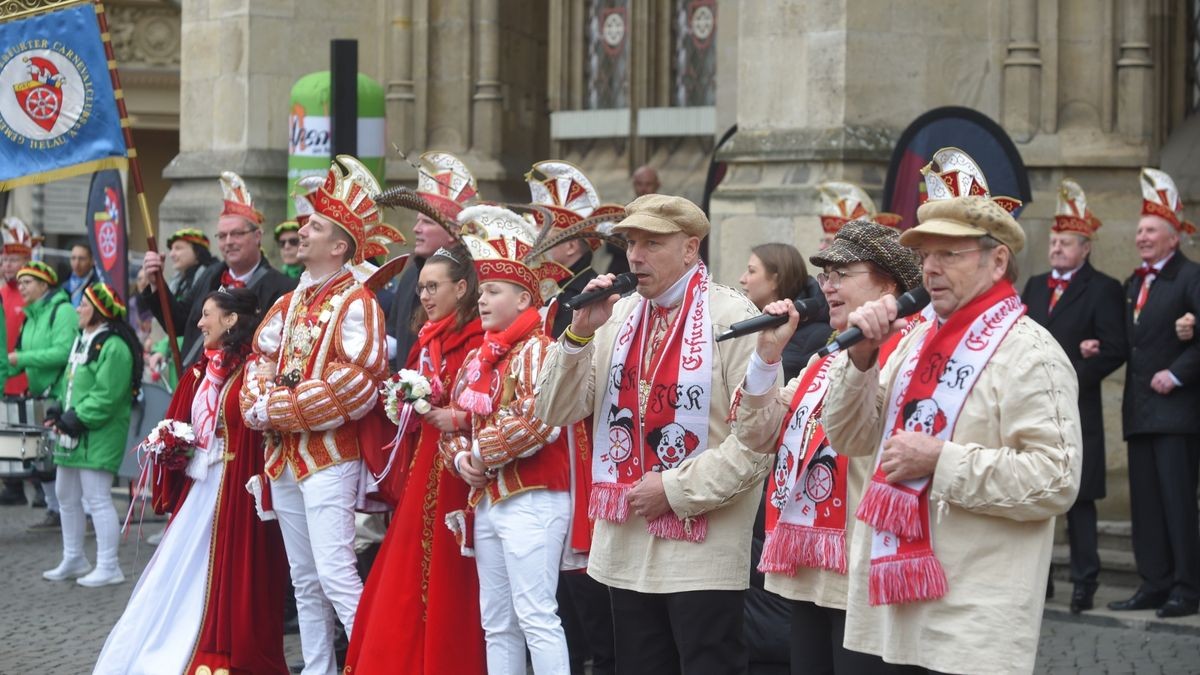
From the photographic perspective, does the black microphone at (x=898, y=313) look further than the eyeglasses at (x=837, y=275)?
No

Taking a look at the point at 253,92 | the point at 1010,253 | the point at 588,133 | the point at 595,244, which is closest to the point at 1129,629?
the point at 595,244

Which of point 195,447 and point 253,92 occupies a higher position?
point 253,92

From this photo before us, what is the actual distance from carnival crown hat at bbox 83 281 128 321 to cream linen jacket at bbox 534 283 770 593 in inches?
232

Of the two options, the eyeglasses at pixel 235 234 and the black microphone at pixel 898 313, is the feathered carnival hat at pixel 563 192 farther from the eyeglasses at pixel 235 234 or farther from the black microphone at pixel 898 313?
the black microphone at pixel 898 313

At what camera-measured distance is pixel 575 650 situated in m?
8.48

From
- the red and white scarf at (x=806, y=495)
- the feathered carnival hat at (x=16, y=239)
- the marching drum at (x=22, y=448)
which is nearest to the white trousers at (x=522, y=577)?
the red and white scarf at (x=806, y=495)

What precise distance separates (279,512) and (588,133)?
24.2ft

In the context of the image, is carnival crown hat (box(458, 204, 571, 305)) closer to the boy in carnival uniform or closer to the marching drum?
the boy in carnival uniform

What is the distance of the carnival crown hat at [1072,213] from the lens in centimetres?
966

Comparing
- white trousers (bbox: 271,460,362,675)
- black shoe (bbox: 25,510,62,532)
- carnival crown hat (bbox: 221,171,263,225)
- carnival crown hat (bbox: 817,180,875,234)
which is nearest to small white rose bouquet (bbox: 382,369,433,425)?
white trousers (bbox: 271,460,362,675)

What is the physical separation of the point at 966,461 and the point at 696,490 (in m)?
1.24

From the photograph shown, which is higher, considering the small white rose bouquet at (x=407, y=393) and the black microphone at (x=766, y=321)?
the black microphone at (x=766, y=321)

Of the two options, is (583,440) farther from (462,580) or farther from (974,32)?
(974,32)

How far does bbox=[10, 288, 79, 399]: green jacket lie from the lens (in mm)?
13375
